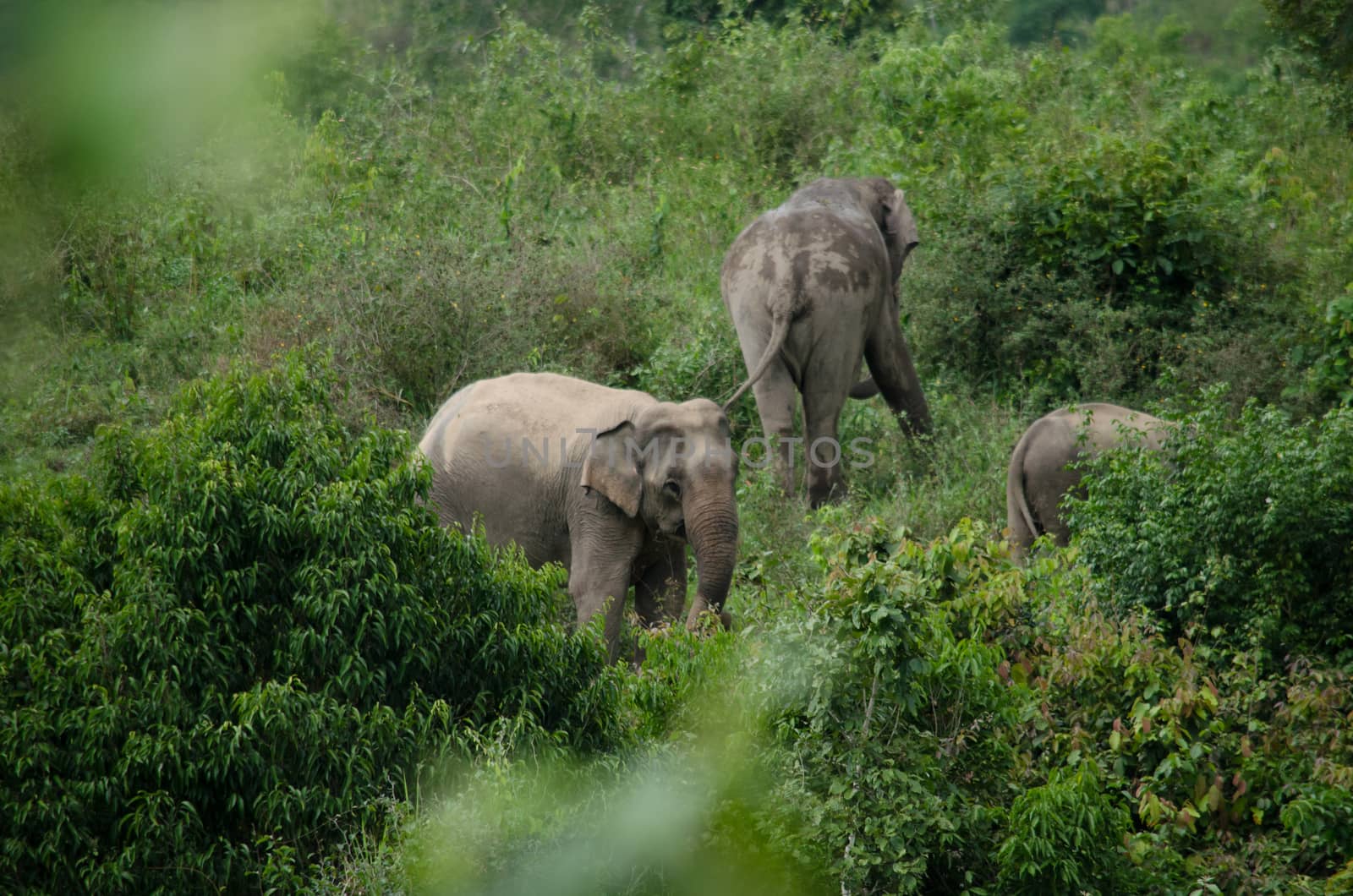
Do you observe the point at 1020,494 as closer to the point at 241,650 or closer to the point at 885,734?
the point at 885,734

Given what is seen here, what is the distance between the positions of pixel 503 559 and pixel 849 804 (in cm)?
181

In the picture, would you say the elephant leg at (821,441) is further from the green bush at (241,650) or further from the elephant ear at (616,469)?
the green bush at (241,650)

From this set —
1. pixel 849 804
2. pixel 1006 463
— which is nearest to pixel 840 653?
pixel 849 804

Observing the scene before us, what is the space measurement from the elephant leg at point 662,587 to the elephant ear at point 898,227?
3.94 metres

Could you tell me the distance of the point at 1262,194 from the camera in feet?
45.9

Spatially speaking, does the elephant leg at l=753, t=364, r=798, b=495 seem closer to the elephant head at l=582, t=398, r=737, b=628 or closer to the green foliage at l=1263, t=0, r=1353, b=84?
the elephant head at l=582, t=398, r=737, b=628

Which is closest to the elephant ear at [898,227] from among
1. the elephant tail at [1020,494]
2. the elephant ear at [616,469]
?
the elephant tail at [1020,494]

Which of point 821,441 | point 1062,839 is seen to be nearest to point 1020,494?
point 821,441

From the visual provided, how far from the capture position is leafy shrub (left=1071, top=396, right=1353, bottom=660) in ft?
22.9

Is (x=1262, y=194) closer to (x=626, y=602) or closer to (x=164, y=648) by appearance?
(x=626, y=602)

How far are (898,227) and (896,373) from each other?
118 centimetres

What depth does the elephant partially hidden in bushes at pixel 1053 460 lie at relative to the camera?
8.80m

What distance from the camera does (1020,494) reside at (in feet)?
29.8

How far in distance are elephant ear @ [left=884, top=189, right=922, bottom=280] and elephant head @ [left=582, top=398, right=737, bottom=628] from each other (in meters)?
3.93
